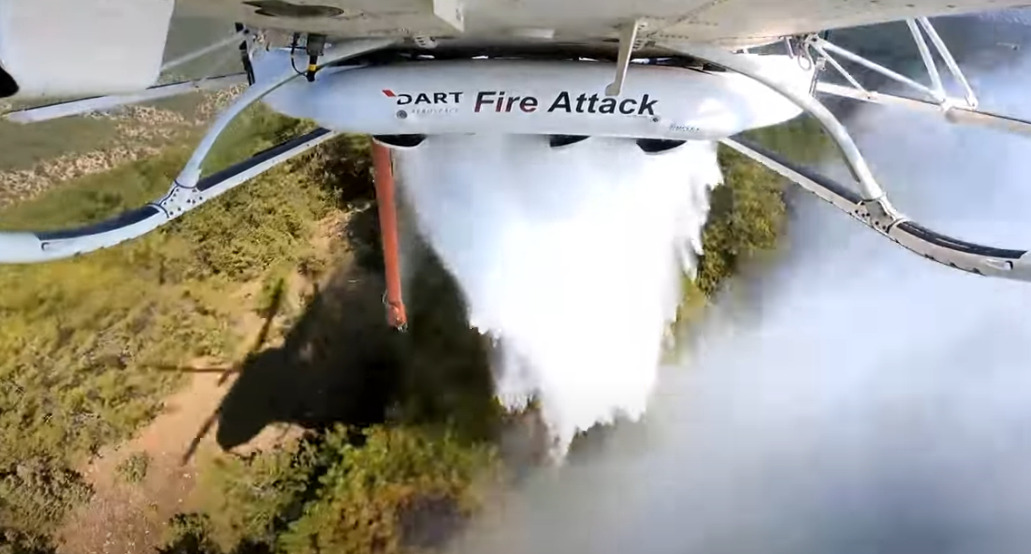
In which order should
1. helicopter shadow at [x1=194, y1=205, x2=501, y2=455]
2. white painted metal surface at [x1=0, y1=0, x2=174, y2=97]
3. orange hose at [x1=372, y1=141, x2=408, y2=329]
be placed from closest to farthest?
white painted metal surface at [x1=0, y1=0, x2=174, y2=97] < orange hose at [x1=372, y1=141, x2=408, y2=329] < helicopter shadow at [x1=194, y1=205, x2=501, y2=455]

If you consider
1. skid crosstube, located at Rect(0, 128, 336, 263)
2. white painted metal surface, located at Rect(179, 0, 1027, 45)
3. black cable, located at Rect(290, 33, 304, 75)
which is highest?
white painted metal surface, located at Rect(179, 0, 1027, 45)

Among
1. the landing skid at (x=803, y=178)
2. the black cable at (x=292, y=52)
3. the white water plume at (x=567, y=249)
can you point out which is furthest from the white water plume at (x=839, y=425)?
the black cable at (x=292, y=52)

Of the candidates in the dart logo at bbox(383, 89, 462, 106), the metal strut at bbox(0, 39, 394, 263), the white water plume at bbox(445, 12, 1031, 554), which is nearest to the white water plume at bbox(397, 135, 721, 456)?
the white water plume at bbox(445, 12, 1031, 554)

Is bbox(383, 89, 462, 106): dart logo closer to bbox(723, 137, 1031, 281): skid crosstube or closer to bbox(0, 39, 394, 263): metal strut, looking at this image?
bbox(0, 39, 394, 263): metal strut

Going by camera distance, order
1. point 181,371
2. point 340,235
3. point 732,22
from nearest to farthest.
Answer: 1. point 732,22
2. point 181,371
3. point 340,235

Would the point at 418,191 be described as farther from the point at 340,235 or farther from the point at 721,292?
the point at 721,292

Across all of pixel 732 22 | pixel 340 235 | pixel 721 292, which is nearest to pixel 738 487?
pixel 721 292
